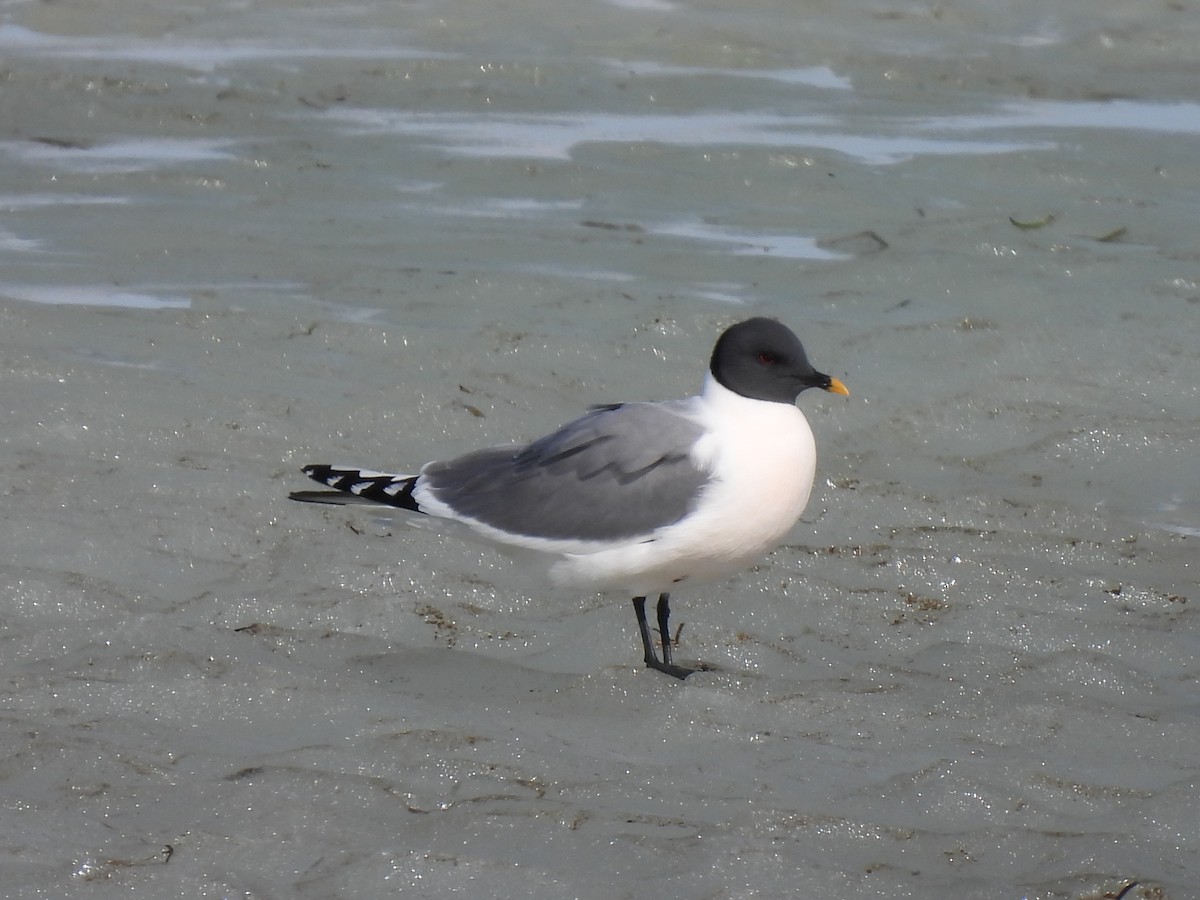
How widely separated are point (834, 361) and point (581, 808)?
147 inches

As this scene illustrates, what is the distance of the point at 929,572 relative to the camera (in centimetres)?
546

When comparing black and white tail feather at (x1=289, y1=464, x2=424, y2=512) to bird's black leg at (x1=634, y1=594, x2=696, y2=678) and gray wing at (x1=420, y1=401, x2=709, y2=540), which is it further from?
bird's black leg at (x1=634, y1=594, x2=696, y2=678)

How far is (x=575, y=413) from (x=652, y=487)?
173cm

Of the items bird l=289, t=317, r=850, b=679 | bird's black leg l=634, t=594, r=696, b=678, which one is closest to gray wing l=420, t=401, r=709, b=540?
bird l=289, t=317, r=850, b=679

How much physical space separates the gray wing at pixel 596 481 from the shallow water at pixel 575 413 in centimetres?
A: 27

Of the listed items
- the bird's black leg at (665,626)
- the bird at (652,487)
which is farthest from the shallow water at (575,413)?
the bird at (652,487)

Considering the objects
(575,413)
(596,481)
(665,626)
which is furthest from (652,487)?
(575,413)

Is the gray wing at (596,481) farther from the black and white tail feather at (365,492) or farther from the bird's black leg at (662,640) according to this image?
the bird's black leg at (662,640)

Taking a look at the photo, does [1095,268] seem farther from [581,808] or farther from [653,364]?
[581,808]

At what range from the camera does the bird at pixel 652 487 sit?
491 centimetres

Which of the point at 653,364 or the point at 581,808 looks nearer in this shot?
the point at 581,808

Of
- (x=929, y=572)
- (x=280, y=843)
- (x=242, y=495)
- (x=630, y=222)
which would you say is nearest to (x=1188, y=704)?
(x=929, y=572)

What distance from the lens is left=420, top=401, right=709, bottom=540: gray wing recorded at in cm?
497

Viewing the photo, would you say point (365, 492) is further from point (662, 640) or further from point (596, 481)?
point (662, 640)
